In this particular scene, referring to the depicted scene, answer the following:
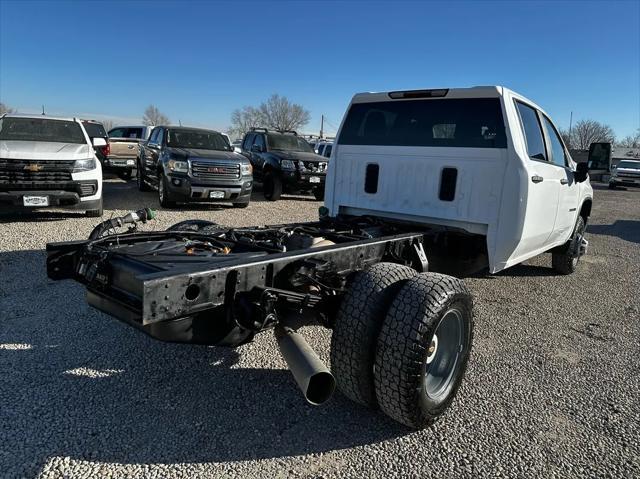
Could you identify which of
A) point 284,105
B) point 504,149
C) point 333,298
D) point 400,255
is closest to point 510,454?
point 333,298

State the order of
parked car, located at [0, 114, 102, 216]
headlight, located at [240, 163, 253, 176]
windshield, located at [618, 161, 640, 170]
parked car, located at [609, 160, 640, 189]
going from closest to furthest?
parked car, located at [0, 114, 102, 216] < headlight, located at [240, 163, 253, 176] < parked car, located at [609, 160, 640, 189] < windshield, located at [618, 161, 640, 170]

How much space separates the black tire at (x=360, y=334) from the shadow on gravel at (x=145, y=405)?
0.29 m

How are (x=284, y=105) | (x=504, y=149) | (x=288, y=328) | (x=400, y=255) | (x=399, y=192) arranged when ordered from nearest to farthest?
1. (x=288, y=328)
2. (x=400, y=255)
3. (x=504, y=149)
4. (x=399, y=192)
5. (x=284, y=105)

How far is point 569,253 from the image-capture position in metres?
6.54

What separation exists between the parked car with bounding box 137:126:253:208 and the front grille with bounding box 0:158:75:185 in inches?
94.0

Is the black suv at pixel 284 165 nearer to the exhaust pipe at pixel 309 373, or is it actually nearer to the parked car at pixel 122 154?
the parked car at pixel 122 154

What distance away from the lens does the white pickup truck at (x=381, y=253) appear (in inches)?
98.2

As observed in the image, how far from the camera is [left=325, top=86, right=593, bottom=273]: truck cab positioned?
4184mm

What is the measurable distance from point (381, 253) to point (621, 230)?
11.1m

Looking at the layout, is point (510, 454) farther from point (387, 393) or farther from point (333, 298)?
point (333, 298)

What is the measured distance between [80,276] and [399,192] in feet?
10.00

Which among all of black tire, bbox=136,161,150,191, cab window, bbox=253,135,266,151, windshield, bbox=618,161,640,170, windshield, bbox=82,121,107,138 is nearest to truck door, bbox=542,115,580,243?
cab window, bbox=253,135,266,151

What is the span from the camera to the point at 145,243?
3215mm

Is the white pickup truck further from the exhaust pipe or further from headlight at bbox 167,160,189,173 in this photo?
headlight at bbox 167,160,189,173
